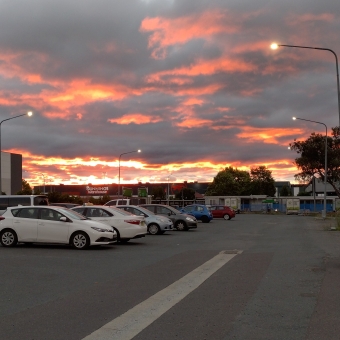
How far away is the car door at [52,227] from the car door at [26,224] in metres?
0.20

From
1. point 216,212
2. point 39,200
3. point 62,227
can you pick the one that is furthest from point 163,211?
point 216,212

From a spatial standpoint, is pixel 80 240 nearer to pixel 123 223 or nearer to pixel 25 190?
pixel 123 223

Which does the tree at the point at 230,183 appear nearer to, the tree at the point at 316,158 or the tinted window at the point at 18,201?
the tree at the point at 316,158

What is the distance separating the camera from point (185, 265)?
13477 millimetres

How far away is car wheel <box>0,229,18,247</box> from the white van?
399 inches

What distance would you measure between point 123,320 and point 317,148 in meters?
63.4

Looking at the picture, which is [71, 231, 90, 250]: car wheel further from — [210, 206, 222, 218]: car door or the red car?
[210, 206, 222, 218]: car door

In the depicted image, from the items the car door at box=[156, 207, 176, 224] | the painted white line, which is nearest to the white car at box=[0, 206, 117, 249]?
the painted white line

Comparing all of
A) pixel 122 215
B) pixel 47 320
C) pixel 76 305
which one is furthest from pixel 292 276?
pixel 122 215

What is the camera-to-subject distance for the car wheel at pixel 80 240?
56.7 feet

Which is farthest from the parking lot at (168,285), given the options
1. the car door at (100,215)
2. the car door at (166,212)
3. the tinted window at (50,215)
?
the car door at (166,212)

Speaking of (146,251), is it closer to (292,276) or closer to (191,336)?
(292,276)

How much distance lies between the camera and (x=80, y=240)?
17.3 m

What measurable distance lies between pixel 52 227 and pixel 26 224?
1035 millimetres
